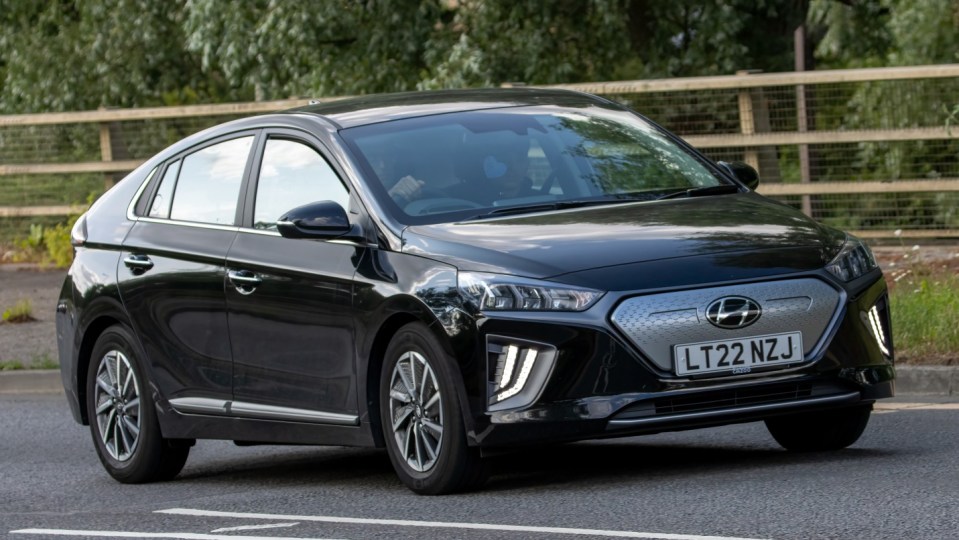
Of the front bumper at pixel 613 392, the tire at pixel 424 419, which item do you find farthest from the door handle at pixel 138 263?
the front bumper at pixel 613 392

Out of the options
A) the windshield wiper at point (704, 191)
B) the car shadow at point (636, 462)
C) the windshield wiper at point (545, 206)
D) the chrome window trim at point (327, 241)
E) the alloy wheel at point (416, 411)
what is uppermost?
the windshield wiper at point (545, 206)

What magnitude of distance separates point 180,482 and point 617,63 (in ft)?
45.6

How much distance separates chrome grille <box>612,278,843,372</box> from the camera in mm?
7199

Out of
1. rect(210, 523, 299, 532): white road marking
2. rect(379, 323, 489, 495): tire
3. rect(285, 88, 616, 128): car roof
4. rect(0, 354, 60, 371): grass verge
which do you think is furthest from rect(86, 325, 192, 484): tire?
rect(0, 354, 60, 371): grass verge

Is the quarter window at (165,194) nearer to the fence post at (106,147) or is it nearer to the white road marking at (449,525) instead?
the white road marking at (449,525)

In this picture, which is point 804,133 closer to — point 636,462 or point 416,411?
point 636,462

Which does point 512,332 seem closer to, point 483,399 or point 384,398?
point 483,399

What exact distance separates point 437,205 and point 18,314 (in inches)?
369

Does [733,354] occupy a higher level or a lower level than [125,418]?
higher

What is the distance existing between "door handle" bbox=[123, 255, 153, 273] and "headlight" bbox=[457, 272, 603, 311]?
244 cm

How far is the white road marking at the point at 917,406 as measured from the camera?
9750 millimetres

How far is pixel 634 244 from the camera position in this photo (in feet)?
24.5

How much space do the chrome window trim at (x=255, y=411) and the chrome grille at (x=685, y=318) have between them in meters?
1.37

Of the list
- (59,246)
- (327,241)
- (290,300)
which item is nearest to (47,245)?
(59,246)
